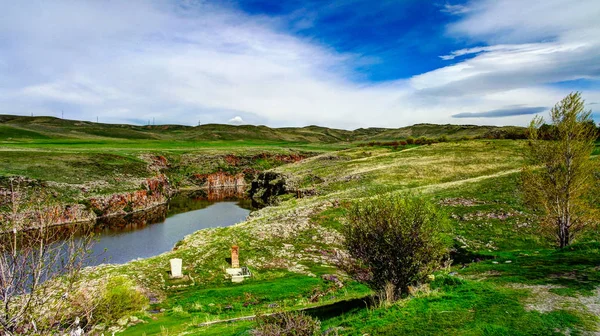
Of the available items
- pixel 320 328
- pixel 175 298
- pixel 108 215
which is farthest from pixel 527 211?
pixel 108 215

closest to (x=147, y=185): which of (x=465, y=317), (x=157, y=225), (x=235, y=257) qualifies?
(x=157, y=225)

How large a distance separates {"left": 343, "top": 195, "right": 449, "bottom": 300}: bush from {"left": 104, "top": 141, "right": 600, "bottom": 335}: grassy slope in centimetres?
137

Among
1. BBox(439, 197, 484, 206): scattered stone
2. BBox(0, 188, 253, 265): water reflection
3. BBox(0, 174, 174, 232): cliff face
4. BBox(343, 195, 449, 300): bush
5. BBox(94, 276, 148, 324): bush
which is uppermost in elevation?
BBox(343, 195, 449, 300): bush

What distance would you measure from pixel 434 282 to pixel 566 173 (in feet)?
64.2

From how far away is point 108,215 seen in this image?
251 ft

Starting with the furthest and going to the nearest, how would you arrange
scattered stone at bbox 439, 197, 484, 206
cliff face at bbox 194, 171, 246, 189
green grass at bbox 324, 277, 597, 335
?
cliff face at bbox 194, 171, 246, 189
scattered stone at bbox 439, 197, 484, 206
green grass at bbox 324, 277, 597, 335

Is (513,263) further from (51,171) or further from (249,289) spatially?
(51,171)

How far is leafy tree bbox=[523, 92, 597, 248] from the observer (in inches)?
1112

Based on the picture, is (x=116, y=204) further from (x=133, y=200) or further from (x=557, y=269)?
(x=557, y=269)

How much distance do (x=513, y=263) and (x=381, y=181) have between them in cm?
4533

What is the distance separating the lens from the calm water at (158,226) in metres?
50.7

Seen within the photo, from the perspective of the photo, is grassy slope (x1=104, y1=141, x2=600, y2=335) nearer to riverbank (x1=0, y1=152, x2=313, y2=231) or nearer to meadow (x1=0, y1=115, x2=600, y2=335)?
meadow (x1=0, y1=115, x2=600, y2=335)

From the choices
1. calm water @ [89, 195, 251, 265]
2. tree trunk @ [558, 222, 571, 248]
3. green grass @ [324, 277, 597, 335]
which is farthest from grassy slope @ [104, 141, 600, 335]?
calm water @ [89, 195, 251, 265]

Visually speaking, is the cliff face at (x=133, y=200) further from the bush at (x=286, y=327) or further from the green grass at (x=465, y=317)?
the green grass at (x=465, y=317)
